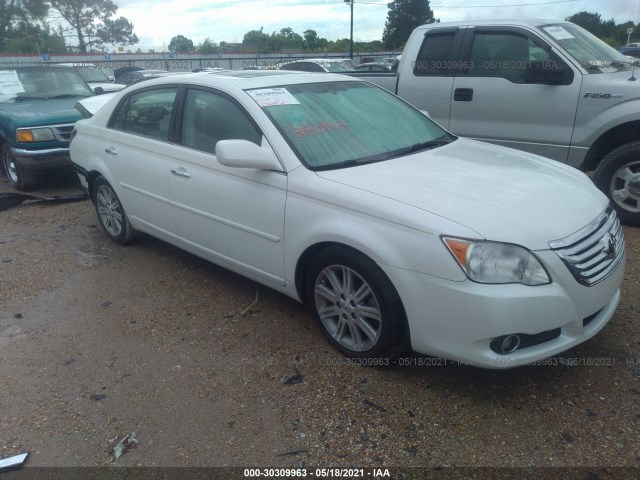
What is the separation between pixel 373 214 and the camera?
9.54 ft

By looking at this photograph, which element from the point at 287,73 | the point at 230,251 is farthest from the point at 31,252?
the point at 287,73

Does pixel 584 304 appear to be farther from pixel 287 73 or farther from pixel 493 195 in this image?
pixel 287 73

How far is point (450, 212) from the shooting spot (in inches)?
109

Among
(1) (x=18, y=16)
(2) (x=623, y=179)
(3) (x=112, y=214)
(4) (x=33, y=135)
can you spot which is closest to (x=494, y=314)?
(2) (x=623, y=179)

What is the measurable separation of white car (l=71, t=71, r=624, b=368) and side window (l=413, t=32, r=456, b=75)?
207 centimetres

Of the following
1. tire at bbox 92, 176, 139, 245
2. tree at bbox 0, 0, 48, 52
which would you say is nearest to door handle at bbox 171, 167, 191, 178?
tire at bbox 92, 176, 139, 245

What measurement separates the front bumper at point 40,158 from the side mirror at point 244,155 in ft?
15.3

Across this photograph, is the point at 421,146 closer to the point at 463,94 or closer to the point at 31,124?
the point at 463,94

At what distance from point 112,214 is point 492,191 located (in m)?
3.67

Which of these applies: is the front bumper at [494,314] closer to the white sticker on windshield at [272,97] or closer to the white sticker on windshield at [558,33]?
the white sticker on windshield at [272,97]

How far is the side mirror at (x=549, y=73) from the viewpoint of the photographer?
17.4 feet

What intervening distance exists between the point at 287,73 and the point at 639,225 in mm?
→ 3651

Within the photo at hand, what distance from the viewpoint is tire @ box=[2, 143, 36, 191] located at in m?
7.21

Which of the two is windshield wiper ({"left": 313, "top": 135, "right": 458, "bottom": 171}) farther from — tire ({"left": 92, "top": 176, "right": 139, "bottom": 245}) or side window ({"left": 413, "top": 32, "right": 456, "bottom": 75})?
tire ({"left": 92, "top": 176, "right": 139, "bottom": 245})
